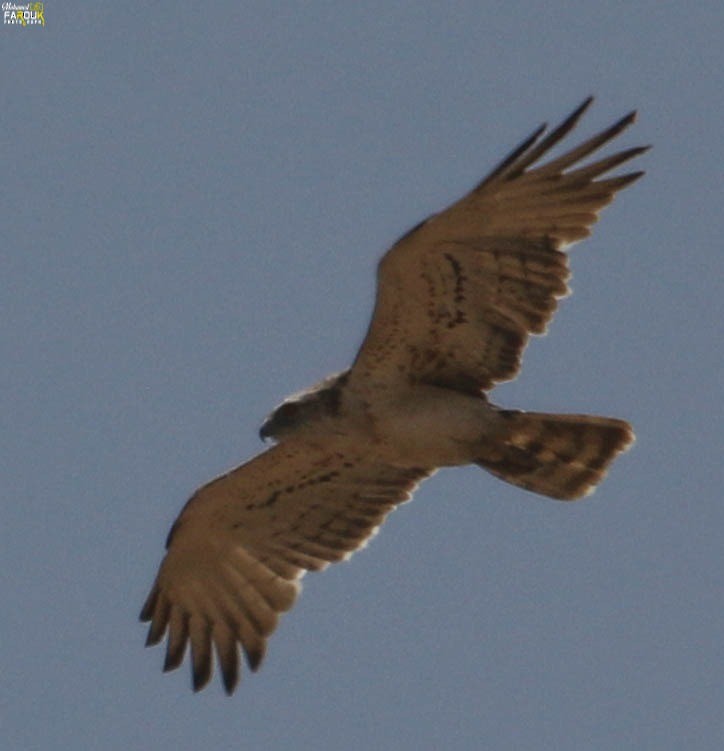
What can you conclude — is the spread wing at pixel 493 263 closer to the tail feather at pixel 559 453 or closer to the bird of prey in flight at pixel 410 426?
the bird of prey in flight at pixel 410 426

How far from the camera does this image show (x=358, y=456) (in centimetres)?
1280

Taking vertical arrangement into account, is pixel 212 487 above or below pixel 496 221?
below

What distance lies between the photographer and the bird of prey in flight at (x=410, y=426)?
11805mm

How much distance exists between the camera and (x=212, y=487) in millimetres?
12922

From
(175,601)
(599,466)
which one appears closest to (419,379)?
(599,466)

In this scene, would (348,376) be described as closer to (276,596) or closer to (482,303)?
(482,303)

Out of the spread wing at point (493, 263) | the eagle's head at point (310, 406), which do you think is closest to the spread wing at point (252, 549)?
the eagle's head at point (310, 406)

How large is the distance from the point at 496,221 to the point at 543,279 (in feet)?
1.35

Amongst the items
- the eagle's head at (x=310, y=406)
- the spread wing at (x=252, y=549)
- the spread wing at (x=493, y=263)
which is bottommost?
the spread wing at (x=252, y=549)

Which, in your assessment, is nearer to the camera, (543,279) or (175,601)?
(543,279)

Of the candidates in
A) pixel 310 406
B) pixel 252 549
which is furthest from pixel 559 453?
A: pixel 252 549

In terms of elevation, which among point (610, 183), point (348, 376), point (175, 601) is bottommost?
point (175, 601)

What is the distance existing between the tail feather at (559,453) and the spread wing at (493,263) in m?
0.44

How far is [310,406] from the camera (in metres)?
12.1
